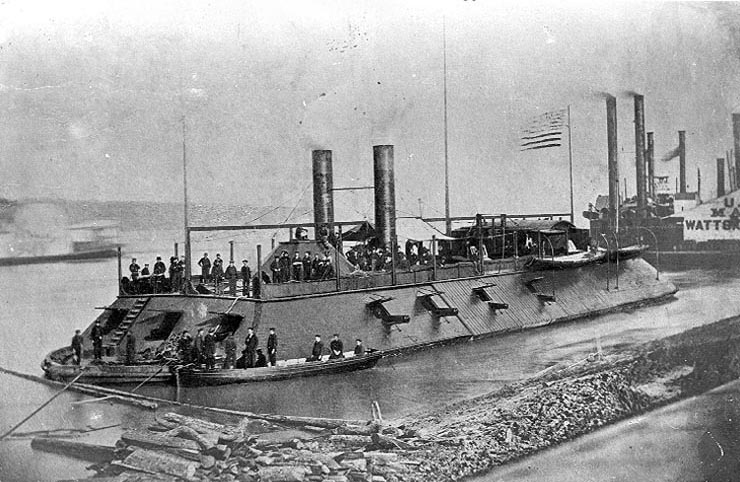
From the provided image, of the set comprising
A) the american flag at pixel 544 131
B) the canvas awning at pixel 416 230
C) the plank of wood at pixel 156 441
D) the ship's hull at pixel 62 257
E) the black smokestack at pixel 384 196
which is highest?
the american flag at pixel 544 131

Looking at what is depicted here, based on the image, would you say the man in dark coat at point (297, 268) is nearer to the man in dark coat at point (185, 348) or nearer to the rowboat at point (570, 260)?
the man in dark coat at point (185, 348)

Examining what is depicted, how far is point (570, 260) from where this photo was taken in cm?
1198

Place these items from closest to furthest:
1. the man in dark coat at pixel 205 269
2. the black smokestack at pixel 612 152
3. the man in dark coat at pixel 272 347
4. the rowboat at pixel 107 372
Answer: the rowboat at pixel 107 372, the man in dark coat at pixel 272 347, the black smokestack at pixel 612 152, the man in dark coat at pixel 205 269

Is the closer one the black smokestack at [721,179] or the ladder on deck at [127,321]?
the ladder on deck at [127,321]

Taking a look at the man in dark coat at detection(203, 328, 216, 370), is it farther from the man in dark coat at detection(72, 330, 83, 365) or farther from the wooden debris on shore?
the man in dark coat at detection(72, 330, 83, 365)

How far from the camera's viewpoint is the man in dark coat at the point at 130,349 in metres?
7.76

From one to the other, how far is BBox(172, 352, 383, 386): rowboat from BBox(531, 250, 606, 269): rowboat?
5210mm

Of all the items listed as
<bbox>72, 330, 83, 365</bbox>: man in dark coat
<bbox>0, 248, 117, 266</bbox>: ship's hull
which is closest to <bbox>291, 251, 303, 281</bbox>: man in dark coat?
<bbox>0, 248, 117, 266</bbox>: ship's hull

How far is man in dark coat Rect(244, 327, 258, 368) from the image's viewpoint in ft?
24.5

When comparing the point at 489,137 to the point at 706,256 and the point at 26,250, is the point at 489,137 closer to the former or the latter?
the point at 706,256

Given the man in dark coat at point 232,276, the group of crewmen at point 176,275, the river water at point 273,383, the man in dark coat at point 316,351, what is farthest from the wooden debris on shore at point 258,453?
the man in dark coat at point 232,276

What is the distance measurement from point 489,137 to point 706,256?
3483mm

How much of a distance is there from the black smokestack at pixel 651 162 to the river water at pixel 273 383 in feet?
5.30

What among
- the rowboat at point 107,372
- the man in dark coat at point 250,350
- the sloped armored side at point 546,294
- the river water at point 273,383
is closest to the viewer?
the river water at point 273,383
